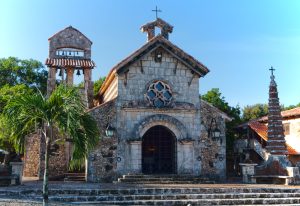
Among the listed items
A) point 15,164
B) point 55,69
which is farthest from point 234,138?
point 15,164

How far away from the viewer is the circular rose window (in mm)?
21406

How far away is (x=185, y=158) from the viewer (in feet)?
70.2

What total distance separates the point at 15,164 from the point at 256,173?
1326 cm

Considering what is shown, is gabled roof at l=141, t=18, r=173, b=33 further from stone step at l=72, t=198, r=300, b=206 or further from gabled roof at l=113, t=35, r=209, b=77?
stone step at l=72, t=198, r=300, b=206

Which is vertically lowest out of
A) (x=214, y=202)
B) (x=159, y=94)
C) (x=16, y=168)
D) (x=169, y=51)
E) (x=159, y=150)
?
(x=214, y=202)

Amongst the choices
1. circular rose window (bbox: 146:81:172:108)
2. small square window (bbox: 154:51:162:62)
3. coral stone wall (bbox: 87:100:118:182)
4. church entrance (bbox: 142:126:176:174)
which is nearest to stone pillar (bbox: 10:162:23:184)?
coral stone wall (bbox: 87:100:118:182)

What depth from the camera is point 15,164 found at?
58.5ft

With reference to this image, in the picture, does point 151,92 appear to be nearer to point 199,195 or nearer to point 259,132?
point 199,195

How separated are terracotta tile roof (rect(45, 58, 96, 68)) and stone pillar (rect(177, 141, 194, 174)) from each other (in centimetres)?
934

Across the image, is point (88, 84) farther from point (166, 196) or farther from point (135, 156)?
point (166, 196)

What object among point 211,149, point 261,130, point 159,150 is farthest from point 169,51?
point 261,130

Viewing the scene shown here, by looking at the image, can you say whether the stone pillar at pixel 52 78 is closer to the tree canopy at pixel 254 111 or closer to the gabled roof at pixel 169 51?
the gabled roof at pixel 169 51

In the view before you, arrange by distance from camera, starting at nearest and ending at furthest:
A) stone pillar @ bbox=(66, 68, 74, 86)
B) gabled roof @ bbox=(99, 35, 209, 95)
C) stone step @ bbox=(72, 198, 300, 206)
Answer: stone step @ bbox=(72, 198, 300, 206), gabled roof @ bbox=(99, 35, 209, 95), stone pillar @ bbox=(66, 68, 74, 86)

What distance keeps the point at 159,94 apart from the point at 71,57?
8.70 m
